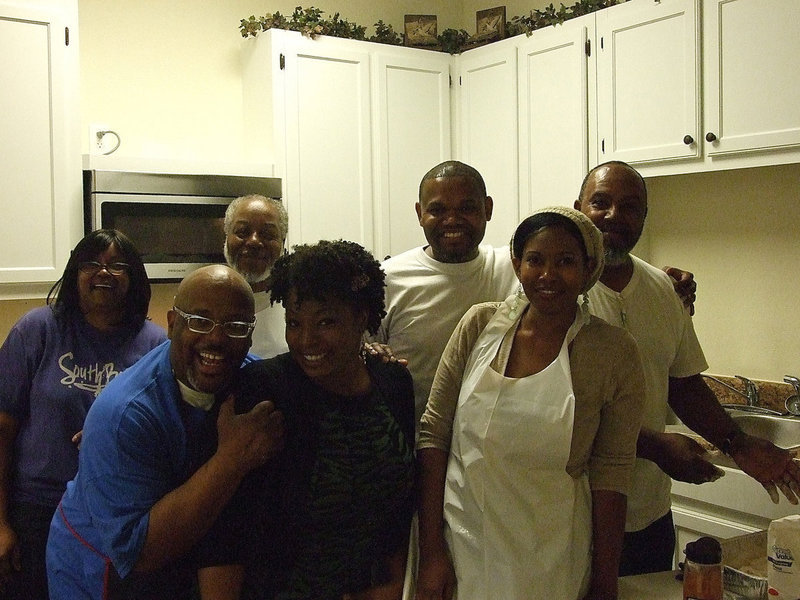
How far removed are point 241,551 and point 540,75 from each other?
8.28ft

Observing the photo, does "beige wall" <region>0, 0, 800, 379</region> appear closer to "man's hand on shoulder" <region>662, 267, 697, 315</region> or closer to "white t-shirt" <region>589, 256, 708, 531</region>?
"man's hand on shoulder" <region>662, 267, 697, 315</region>

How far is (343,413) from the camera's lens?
152 centimetres

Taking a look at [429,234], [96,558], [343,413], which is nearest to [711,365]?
[429,234]

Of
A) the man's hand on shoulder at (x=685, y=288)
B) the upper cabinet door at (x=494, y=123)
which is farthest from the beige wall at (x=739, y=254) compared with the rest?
the man's hand on shoulder at (x=685, y=288)

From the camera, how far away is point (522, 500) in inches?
59.0

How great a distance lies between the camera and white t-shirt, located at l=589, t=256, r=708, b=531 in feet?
6.23

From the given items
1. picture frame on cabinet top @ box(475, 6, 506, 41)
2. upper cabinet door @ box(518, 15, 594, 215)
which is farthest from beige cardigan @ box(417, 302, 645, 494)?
picture frame on cabinet top @ box(475, 6, 506, 41)

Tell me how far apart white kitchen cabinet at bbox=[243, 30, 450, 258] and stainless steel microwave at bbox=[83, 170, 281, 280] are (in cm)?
20

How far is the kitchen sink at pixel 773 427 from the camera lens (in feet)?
9.32

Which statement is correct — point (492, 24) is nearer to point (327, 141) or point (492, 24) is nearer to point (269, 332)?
point (327, 141)

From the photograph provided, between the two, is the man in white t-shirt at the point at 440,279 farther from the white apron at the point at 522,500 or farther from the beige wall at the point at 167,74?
the beige wall at the point at 167,74

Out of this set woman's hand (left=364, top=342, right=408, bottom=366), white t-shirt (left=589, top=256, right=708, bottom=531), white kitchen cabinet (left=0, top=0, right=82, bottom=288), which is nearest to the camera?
woman's hand (left=364, top=342, right=408, bottom=366)

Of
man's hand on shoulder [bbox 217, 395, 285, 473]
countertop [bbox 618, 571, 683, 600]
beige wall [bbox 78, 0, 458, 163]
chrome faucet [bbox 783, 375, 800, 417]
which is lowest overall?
countertop [bbox 618, 571, 683, 600]

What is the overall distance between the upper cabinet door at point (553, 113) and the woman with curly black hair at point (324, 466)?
1895mm
